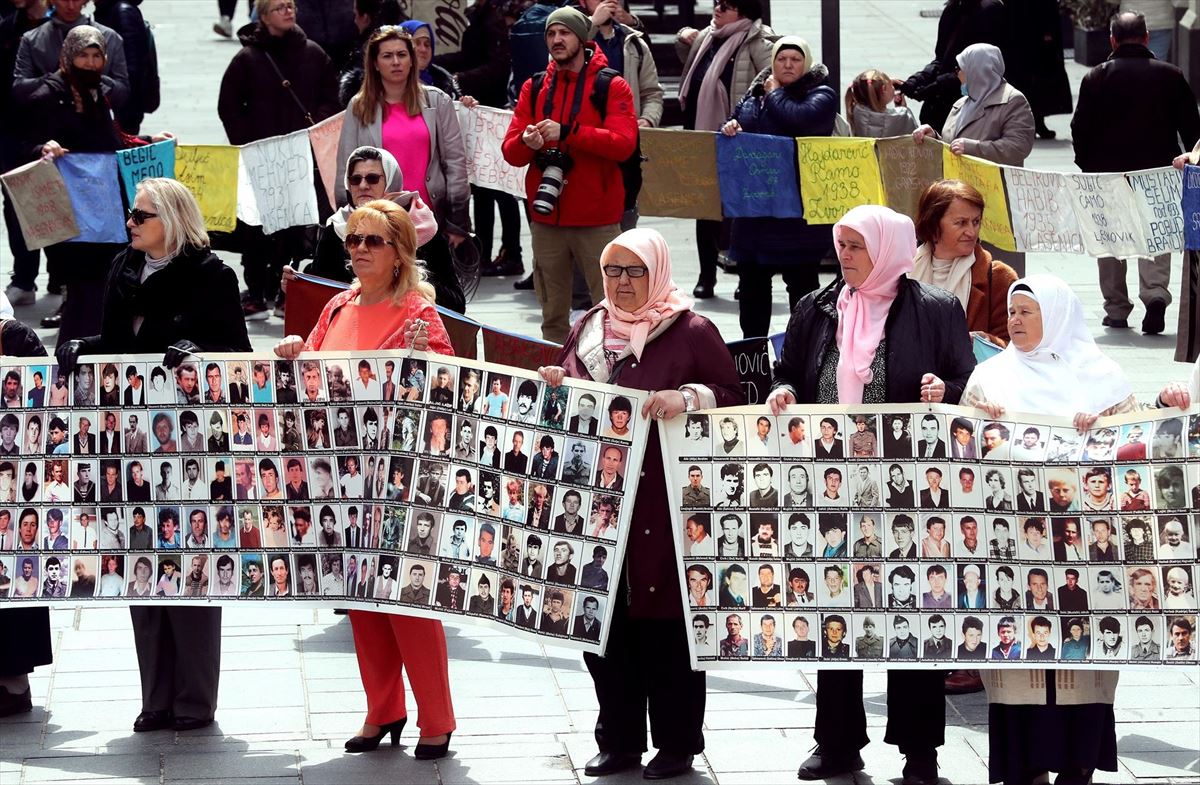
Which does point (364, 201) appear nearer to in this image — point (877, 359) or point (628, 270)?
point (628, 270)

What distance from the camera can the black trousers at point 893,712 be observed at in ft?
19.9

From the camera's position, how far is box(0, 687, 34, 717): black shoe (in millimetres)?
6758

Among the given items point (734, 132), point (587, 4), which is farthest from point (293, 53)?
point (734, 132)

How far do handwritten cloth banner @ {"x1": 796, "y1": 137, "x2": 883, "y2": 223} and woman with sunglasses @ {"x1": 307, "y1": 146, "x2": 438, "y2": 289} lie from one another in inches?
150

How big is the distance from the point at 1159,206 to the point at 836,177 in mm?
1803

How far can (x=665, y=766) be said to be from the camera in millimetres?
6176

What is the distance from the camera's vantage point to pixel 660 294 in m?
6.04

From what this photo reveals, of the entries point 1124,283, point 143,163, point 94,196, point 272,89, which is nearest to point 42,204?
point 94,196

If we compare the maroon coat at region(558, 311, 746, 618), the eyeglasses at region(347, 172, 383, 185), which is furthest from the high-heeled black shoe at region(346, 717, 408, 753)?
the eyeglasses at region(347, 172, 383, 185)

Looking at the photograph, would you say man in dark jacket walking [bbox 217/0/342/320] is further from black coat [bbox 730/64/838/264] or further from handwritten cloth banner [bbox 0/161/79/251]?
black coat [bbox 730/64/838/264]

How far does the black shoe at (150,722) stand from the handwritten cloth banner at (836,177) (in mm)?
5581

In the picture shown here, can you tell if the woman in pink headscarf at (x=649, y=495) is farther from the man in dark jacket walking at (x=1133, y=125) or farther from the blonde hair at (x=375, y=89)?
the man in dark jacket walking at (x=1133, y=125)

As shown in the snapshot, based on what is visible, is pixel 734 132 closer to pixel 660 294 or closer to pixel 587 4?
pixel 587 4

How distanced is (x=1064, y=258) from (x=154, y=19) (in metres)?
16.9
